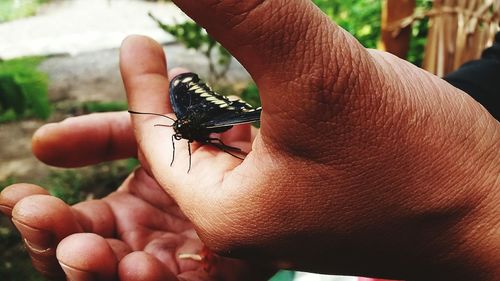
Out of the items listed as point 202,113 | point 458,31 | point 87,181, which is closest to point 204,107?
point 202,113

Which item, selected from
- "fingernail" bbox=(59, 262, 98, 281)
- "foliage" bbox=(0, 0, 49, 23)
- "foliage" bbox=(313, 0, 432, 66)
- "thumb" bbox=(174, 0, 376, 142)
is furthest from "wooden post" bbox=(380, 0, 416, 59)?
"foliage" bbox=(0, 0, 49, 23)

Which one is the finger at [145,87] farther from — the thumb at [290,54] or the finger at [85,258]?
the thumb at [290,54]

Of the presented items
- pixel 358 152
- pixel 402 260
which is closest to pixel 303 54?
pixel 358 152

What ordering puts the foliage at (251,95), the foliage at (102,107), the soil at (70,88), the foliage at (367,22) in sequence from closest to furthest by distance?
1. the soil at (70,88)
2. the foliage at (367,22)
3. the foliage at (102,107)
4. the foliage at (251,95)

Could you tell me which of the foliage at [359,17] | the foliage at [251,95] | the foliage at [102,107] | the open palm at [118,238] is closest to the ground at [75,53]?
the foliage at [102,107]

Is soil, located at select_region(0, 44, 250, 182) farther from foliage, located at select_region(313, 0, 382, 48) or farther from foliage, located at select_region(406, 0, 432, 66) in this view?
foliage, located at select_region(406, 0, 432, 66)

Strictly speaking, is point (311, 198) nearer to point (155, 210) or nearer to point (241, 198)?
point (241, 198)

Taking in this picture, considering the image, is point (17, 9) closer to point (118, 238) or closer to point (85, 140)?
point (85, 140)
